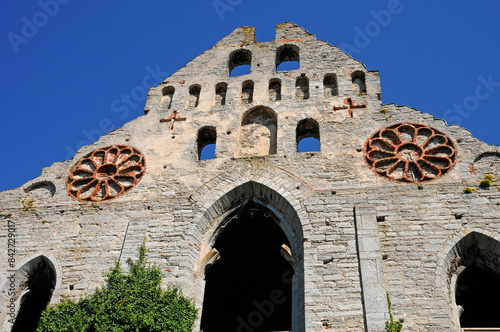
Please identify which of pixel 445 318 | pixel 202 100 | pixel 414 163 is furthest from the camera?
pixel 202 100

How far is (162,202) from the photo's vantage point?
46.5ft

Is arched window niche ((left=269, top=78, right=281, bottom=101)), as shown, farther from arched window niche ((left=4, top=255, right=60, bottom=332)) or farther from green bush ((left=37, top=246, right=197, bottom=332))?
arched window niche ((left=4, top=255, right=60, bottom=332))

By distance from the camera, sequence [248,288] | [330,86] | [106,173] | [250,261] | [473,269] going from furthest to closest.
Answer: [248,288] → [250,261] → [330,86] → [106,173] → [473,269]

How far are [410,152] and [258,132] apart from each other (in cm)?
395

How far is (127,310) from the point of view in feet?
38.1

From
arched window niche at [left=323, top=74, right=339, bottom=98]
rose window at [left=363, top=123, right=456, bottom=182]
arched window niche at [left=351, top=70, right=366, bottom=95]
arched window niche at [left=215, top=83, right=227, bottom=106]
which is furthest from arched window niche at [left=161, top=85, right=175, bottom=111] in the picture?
rose window at [left=363, top=123, right=456, bottom=182]

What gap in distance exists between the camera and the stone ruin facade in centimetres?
1210

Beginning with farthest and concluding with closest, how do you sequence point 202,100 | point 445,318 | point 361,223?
1. point 202,100
2. point 361,223
3. point 445,318

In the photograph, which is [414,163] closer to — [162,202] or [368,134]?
[368,134]

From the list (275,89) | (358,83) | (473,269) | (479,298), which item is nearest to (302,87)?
(275,89)

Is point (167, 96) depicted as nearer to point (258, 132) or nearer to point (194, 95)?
point (194, 95)

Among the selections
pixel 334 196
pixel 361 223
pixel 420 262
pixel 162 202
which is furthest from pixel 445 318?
pixel 162 202

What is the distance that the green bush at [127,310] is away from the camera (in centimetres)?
1148

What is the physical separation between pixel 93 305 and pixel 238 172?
15.1 feet
